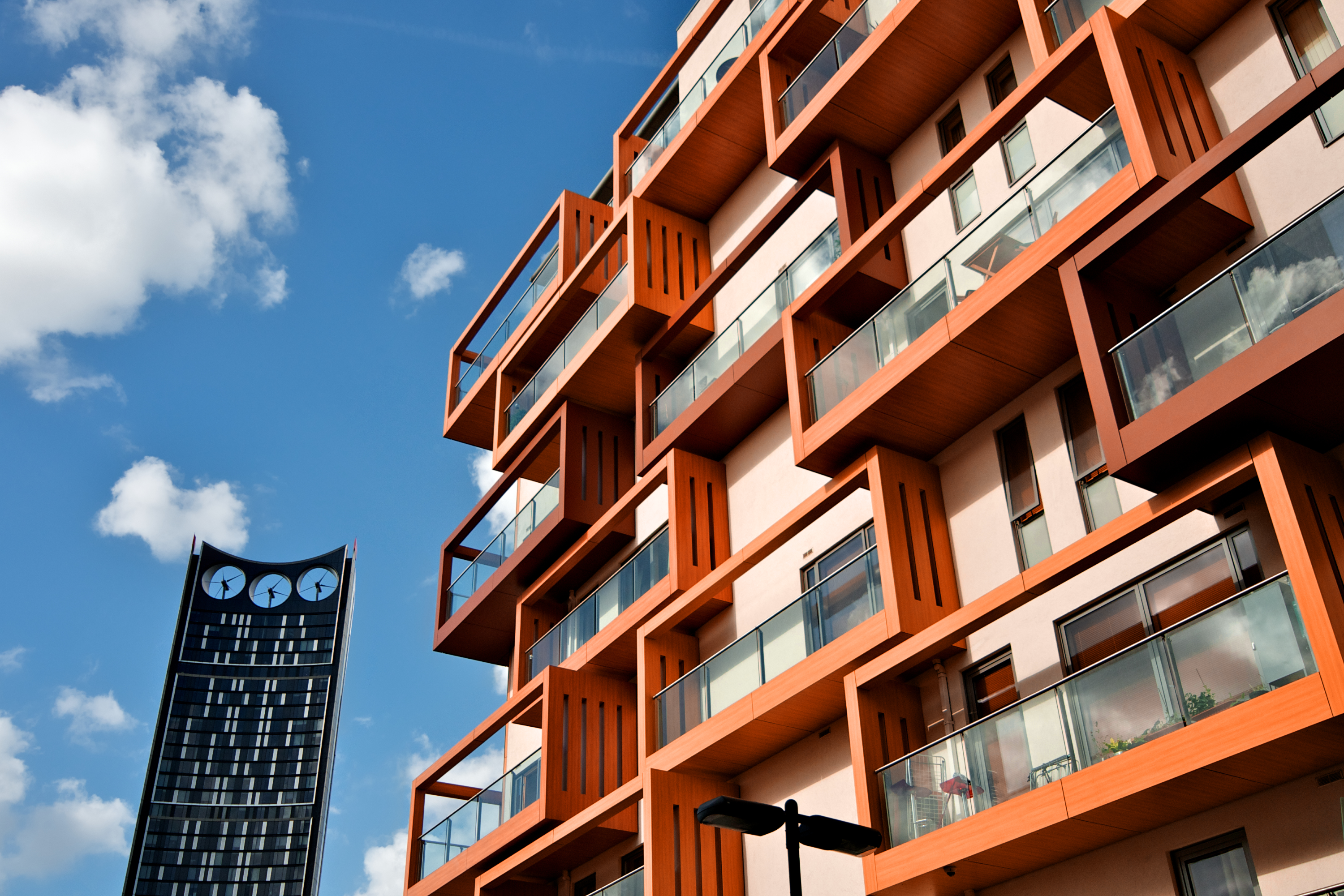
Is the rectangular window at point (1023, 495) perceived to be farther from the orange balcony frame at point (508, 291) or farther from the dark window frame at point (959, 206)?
the orange balcony frame at point (508, 291)

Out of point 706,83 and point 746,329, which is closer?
point 746,329

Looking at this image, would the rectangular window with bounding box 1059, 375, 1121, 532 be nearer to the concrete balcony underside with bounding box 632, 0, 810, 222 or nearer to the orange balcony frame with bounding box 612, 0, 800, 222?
the concrete balcony underside with bounding box 632, 0, 810, 222

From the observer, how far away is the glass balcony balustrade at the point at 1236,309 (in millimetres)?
10195

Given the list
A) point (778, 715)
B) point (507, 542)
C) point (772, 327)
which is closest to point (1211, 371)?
point (778, 715)

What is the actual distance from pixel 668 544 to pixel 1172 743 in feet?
35.1

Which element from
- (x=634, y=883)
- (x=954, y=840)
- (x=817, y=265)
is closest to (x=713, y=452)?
(x=817, y=265)

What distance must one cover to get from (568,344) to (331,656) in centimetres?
9680

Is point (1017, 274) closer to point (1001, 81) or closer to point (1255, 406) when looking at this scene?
point (1255, 406)

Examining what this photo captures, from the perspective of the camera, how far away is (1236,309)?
10.9 metres

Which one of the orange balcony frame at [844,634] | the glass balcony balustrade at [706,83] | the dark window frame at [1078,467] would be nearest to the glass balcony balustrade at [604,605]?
the orange balcony frame at [844,634]

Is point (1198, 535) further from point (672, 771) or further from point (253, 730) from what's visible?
point (253, 730)

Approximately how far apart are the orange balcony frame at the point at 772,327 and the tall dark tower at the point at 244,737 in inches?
3682

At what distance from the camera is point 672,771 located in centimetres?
1728

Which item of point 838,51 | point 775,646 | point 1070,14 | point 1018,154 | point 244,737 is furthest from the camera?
point 244,737
